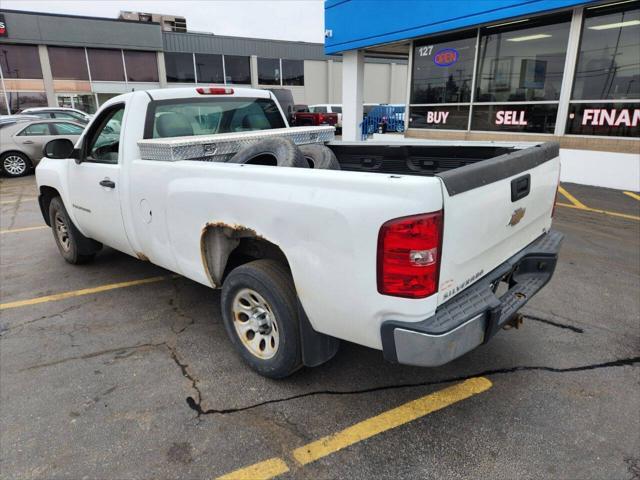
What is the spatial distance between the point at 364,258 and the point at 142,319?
259cm

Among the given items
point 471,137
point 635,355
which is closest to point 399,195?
point 635,355

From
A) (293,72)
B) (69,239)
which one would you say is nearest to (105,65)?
(293,72)

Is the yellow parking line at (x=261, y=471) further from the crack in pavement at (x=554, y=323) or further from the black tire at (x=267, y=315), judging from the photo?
the crack in pavement at (x=554, y=323)

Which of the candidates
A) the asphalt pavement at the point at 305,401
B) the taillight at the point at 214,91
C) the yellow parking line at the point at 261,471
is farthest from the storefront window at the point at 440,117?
the yellow parking line at the point at 261,471

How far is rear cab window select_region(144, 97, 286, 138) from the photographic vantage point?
3.75 m

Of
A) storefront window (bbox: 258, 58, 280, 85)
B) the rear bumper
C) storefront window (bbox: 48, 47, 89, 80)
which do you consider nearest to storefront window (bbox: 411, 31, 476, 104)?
the rear bumper

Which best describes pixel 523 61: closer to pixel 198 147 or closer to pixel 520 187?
pixel 520 187

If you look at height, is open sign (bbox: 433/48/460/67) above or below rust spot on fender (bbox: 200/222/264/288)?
above

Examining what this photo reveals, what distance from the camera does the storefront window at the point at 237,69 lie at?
36.4m

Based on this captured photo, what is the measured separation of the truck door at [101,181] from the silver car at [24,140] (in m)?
9.54

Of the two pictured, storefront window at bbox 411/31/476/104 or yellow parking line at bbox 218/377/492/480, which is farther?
storefront window at bbox 411/31/476/104

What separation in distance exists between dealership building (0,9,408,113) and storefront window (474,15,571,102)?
43.4 ft

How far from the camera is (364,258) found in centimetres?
209

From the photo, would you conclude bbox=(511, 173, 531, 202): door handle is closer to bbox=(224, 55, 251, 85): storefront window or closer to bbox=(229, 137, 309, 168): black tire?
bbox=(229, 137, 309, 168): black tire
